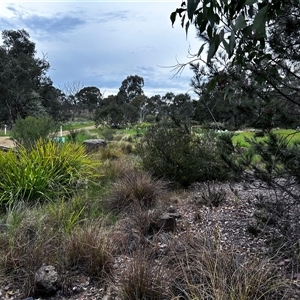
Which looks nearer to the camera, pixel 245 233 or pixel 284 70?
pixel 284 70

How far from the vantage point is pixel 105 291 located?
2.69m

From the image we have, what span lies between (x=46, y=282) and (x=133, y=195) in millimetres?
2402

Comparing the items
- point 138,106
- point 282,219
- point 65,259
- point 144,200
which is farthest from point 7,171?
point 138,106

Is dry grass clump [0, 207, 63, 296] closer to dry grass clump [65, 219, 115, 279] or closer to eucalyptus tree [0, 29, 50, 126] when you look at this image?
dry grass clump [65, 219, 115, 279]

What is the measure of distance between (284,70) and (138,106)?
4274 cm

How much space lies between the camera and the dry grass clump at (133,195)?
15.8 feet

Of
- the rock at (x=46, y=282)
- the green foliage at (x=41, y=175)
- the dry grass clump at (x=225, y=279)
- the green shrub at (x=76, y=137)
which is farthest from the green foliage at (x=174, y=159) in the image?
the green shrub at (x=76, y=137)

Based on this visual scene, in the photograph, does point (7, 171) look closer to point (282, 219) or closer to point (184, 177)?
point (184, 177)

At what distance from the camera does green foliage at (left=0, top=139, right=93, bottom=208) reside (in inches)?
201

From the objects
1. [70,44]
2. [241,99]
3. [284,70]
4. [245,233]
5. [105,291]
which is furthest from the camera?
[70,44]

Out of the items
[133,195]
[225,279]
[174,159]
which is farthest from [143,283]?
[174,159]

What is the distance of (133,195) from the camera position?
493cm

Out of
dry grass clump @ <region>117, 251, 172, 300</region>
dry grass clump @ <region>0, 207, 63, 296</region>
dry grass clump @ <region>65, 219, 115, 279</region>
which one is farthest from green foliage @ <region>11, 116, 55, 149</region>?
dry grass clump @ <region>117, 251, 172, 300</region>

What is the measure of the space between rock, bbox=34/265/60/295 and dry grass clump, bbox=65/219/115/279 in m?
0.29
